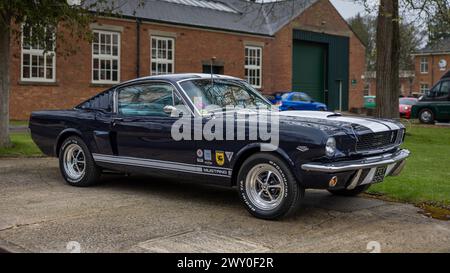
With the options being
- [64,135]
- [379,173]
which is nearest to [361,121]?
[379,173]

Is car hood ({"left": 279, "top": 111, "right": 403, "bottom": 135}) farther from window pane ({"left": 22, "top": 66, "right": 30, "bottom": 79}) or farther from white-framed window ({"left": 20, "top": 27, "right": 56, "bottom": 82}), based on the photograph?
window pane ({"left": 22, "top": 66, "right": 30, "bottom": 79})

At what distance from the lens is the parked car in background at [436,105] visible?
25.5 metres

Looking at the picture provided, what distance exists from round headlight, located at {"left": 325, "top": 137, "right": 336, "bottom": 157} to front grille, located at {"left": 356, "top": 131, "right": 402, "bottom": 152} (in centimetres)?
36

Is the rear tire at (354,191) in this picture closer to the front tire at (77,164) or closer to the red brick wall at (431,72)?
the front tire at (77,164)

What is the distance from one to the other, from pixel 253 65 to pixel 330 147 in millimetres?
25652

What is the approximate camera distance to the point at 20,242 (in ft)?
16.2

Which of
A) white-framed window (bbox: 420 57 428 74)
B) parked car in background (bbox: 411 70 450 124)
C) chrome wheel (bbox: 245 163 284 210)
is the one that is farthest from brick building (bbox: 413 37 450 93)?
chrome wheel (bbox: 245 163 284 210)

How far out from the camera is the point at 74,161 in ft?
26.0

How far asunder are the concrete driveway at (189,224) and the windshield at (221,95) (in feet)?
3.91

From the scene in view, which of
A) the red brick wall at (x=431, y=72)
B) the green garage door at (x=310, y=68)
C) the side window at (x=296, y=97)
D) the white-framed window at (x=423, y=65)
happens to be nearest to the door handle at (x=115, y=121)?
the side window at (x=296, y=97)

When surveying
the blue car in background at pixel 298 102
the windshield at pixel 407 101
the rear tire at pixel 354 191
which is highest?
the windshield at pixel 407 101

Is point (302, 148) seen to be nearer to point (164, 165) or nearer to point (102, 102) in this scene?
point (164, 165)

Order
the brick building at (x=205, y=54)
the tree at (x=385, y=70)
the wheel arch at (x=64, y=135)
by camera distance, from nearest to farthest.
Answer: the wheel arch at (x=64, y=135), the tree at (x=385, y=70), the brick building at (x=205, y=54)
